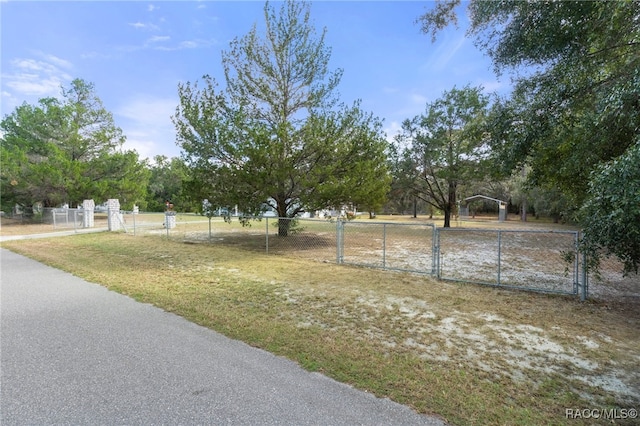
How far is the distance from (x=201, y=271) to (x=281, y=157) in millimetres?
5085

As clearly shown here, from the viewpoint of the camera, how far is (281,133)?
34.4 feet

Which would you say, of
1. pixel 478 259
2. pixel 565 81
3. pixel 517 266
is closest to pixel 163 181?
pixel 478 259

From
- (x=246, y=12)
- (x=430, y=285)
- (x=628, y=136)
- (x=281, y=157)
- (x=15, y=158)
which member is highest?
(x=246, y=12)

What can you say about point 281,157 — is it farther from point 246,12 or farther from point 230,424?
point 230,424

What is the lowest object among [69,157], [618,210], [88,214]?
[88,214]

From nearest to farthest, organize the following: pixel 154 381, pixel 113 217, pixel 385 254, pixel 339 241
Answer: pixel 154 381, pixel 339 241, pixel 385 254, pixel 113 217

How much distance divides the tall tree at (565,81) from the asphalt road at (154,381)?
4.18 meters

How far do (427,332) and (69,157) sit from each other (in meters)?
25.2

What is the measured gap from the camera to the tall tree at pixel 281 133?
10789 millimetres

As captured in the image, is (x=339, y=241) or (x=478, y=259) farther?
(x=478, y=259)

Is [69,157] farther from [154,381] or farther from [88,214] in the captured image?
[154,381]

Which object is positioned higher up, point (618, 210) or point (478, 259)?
point (618, 210)

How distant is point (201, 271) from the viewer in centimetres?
736

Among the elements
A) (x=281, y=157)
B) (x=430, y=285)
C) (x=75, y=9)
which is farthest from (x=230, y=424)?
(x=75, y=9)
